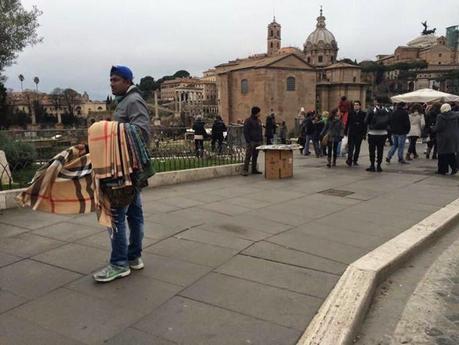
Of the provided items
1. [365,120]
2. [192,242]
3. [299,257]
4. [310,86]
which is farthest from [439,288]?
[310,86]

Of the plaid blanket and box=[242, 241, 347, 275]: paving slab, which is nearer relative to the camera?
the plaid blanket

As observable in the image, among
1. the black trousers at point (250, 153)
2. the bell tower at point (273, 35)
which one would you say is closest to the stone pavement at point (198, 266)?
the black trousers at point (250, 153)

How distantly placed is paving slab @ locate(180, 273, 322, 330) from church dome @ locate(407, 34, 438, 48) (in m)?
148

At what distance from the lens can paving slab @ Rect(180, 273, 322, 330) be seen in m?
3.31

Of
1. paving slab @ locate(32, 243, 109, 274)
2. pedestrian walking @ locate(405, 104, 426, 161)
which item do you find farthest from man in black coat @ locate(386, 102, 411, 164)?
paving slab @ locate(32, 243, 109, 274)

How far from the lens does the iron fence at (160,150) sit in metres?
8.80

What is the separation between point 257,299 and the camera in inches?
A: 142

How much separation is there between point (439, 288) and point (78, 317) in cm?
327

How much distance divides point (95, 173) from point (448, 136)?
9.42 meters

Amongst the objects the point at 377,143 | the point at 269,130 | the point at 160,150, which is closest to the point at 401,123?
the point at 377,143

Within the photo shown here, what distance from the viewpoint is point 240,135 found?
1225cm

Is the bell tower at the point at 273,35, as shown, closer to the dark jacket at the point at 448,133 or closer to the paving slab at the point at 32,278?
the dark jacket at the point at 448,133

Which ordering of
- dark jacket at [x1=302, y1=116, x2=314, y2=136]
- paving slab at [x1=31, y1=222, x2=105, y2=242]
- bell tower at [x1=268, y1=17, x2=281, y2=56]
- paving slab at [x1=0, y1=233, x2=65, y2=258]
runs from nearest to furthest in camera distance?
paving slab at [x1=0, y1=233, x2=65, y2=258], paving slab at [x1=31, y1=222, x2=105, y2=242], dark jacket at [x1=302, y1=116, x2=314, y2=136], bell tower at [x1=268, y1=17, x2=281, y2=56]

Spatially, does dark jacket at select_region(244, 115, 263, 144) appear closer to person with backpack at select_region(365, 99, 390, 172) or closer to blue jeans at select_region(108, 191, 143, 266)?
person with backpack at select_region(365, 99, 390, 172)
